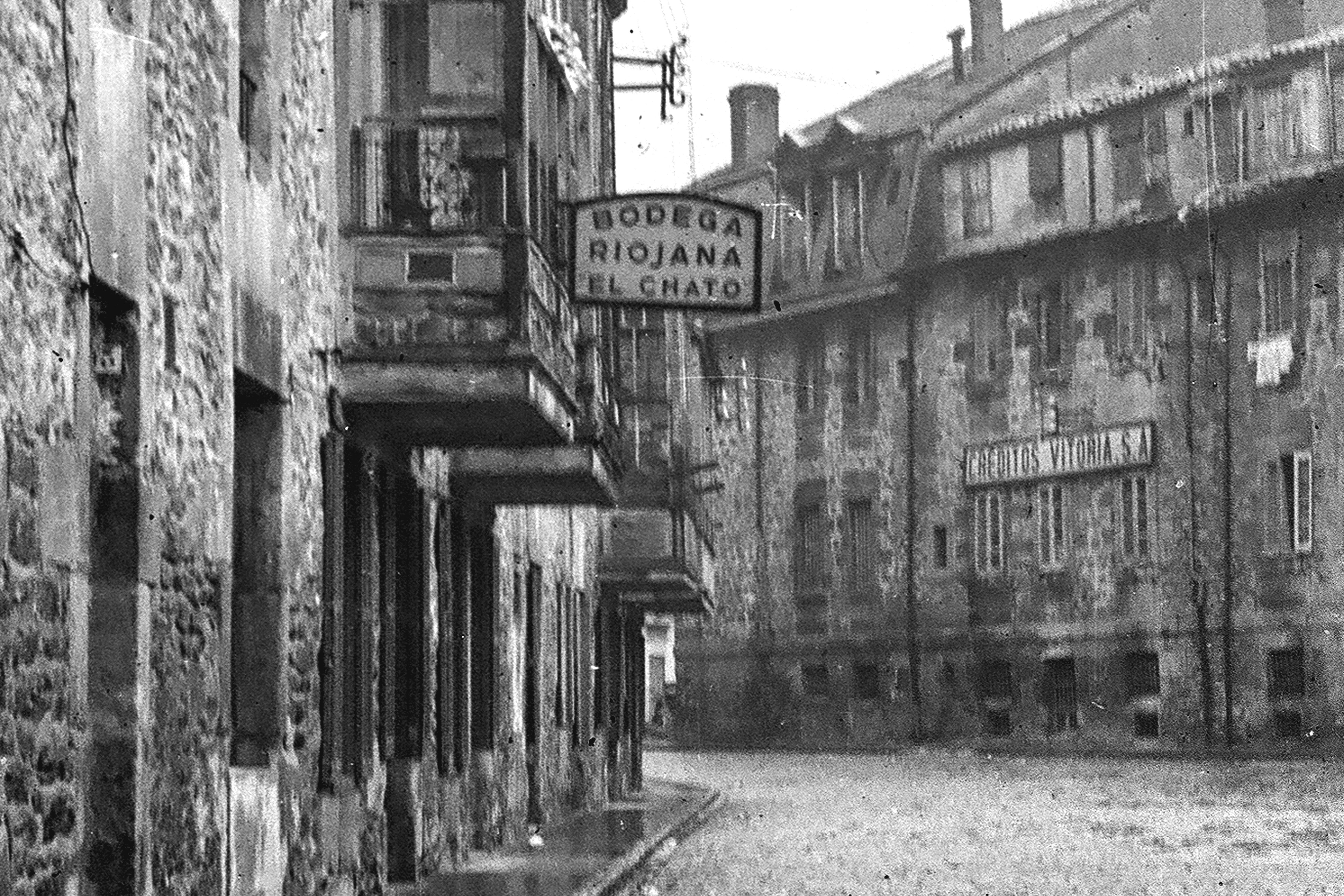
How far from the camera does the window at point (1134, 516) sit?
46.8 metres

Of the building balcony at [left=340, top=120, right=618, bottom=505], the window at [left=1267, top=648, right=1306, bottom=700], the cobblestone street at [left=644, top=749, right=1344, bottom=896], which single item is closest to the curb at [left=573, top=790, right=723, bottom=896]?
the cobblestone street at [left=644, top=749, right=1344, bottom=896]

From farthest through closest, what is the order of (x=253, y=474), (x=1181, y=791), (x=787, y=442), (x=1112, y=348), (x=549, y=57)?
(x=787, y=442), (x=1112, y=348), (x=1181, y=791), (x=549, y=57), (x=253, y=474)

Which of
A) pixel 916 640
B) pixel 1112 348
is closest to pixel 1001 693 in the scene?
pixel 916 640

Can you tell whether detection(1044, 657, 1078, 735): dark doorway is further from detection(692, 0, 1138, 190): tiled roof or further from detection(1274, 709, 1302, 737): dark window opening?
detection(692, 0, 1138, 190): tiled roof

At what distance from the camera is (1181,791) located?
3156 cm

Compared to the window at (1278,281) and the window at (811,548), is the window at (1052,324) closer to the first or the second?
the window at (1278,281)

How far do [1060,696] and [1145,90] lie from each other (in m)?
11.2

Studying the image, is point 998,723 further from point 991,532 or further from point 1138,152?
point 1138,152

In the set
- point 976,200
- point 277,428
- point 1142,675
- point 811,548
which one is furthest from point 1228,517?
point 277,428

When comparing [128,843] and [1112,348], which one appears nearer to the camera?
[128,843]

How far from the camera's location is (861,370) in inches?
2094

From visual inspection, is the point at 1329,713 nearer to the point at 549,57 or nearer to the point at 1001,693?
the point at 1001,693

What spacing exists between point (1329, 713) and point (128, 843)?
1438 inches

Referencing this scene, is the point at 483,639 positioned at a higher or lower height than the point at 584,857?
higher
